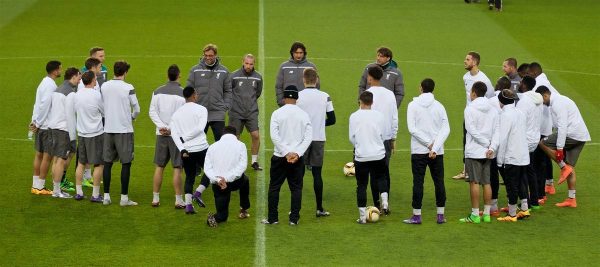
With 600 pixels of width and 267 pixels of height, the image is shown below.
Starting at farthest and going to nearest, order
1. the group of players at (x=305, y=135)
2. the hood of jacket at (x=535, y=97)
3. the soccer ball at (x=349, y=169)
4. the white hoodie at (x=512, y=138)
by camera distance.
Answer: the soccer ball at (x=349, y=169) < the hood of jacket at (x=535, y=97) < the white hoodie at (x=512, y=138) < the group of players at (x=305, y=135)

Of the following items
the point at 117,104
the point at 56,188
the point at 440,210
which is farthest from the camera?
the point at 56,188

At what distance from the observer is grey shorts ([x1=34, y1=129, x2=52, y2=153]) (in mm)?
18884

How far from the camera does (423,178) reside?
17.1 metres

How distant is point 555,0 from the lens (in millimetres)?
44031

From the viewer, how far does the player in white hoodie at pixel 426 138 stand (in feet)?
55.8

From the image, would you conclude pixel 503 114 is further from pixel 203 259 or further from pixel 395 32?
pixel 395 32

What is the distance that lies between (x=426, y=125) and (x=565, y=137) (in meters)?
2.72

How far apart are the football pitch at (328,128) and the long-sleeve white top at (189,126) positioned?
1126 mm

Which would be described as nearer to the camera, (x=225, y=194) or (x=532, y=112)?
(x=225, y=194)

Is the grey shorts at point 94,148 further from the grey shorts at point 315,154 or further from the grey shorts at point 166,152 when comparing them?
the grey shorts at point 315,154

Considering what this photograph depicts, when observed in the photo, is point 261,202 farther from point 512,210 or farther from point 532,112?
point 532,112

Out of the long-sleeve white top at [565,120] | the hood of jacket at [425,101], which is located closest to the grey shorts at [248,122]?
the hood of jacket at [425,101]

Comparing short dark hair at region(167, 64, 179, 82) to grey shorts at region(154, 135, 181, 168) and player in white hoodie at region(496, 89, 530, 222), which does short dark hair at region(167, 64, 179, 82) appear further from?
player in white hoodie at region(496, 89, 530, 222)

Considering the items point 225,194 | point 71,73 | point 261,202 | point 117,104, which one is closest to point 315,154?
point 261,202
